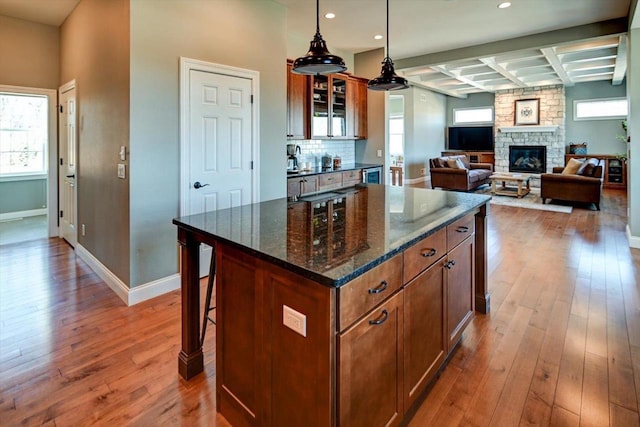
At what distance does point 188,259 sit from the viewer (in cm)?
197

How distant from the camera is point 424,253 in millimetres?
1745

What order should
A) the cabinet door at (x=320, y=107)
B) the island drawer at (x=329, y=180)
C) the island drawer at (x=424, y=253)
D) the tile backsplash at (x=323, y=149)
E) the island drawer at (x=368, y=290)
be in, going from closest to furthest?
the island drawer at (x=368, y=290) → the island drawer at (x=424, y=253) → the island drawer at (x=329, y=180) → the cabinet door at (x=320, y=107) → the tile backsplash at (x=323, y=149)

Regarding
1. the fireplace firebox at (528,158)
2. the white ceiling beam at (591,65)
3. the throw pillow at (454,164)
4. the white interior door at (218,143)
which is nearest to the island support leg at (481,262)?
the white interior door at (218,143)

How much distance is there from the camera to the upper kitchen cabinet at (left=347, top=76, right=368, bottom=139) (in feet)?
20.0

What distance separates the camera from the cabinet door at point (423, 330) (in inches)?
65.2

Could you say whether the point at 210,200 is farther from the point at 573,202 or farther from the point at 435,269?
the point at 573,202

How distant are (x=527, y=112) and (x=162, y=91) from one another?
36.7ft

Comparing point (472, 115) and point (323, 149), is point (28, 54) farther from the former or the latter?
point (472, 115)

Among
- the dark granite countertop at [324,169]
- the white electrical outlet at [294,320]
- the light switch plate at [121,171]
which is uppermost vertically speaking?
the dark granite countertop at [324,169]

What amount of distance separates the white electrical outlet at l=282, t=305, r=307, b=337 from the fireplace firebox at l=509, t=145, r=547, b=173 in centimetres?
1192

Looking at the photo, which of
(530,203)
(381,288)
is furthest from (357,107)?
(381,288)

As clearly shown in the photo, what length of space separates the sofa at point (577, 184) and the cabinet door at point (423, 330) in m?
6.85

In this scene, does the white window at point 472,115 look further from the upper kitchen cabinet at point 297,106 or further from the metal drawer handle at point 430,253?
the metal drawer handle at point 430,253

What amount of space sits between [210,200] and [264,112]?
1169 millimetres
